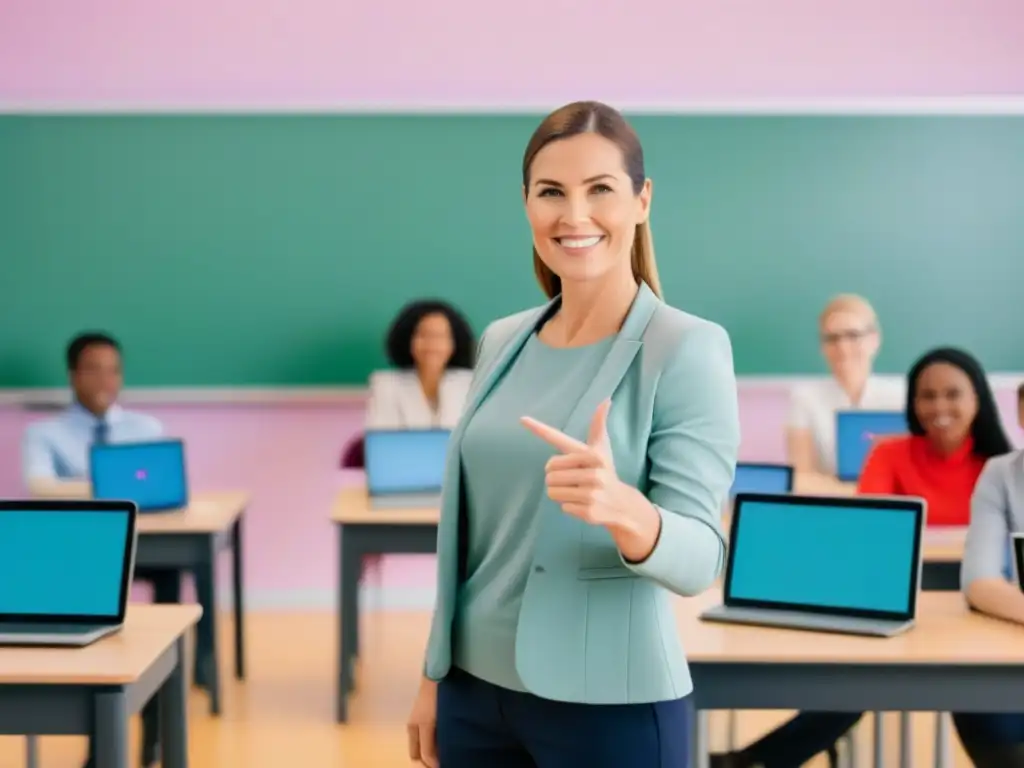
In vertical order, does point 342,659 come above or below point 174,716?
below

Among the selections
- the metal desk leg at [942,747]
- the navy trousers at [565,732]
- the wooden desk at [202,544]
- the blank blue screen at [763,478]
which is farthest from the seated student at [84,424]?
the navy trousers at [565,732]

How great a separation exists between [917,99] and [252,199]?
2.83 meters

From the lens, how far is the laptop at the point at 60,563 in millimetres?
2238

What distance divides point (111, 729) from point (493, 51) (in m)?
3.80

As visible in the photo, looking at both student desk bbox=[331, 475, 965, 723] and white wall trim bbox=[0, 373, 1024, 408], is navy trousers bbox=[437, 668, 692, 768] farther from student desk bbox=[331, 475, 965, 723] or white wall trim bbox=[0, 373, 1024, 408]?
white wall trim bbox=[0, 373, 1024, 408]

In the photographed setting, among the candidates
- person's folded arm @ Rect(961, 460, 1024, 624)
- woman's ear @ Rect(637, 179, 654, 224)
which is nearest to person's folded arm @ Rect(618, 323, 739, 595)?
woman's ear @ Rect(637, 179, 654, 224)

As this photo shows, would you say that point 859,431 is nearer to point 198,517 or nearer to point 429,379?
point 429,379

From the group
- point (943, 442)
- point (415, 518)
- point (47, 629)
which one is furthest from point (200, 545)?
point (943, 442)

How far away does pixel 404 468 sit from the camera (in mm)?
3893

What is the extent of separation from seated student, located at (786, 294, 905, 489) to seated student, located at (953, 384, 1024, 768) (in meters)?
2.16

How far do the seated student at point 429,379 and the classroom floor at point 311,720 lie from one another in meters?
0.90

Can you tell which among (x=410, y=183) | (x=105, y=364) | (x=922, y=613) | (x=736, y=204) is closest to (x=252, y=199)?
(x=410, y=183)

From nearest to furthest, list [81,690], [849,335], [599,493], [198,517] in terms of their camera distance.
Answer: [599,493], [81,690], [198,517], [849,335]

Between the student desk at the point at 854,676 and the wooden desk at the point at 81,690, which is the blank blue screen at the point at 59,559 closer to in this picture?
the wooden desk at the point at 81,690
